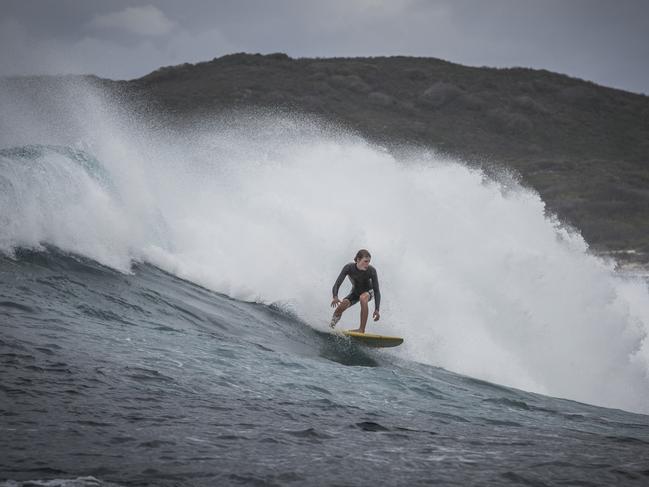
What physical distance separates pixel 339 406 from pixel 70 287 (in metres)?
5.07

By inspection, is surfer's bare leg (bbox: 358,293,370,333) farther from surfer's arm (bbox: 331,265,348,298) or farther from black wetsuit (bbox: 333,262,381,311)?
surfer's arm (bbox: 331,265,348,298)

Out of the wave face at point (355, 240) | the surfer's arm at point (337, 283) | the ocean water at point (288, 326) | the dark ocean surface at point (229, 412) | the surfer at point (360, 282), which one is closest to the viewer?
the dark ocean surface at point (229, 412)

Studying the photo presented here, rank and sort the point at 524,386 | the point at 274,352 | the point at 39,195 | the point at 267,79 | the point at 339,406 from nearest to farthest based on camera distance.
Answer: the point at 339,406
the point at 274,352
the point at 39,195
the point at 524,386
the point at 267,79

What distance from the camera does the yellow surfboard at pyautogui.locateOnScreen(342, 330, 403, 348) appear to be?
11961mm

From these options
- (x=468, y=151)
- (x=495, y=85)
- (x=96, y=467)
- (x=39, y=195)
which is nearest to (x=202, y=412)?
(x=96, y=467)

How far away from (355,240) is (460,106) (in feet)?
305

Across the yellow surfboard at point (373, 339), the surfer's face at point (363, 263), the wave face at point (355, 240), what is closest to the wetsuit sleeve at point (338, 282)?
the surfer's face at point (363, 263)

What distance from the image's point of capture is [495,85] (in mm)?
111750

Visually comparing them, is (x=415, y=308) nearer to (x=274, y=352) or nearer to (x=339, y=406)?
(x=274, y=352)

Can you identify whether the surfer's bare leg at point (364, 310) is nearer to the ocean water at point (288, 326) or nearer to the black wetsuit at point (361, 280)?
the black wetsuit at point (361, 280)

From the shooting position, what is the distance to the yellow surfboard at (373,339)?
12.0 metres

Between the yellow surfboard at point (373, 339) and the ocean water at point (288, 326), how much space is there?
0.61 feet

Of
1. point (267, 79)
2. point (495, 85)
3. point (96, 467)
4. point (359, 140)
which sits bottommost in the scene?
point (96, 467)

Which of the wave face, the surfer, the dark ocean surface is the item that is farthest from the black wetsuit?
the dark ocean surface
